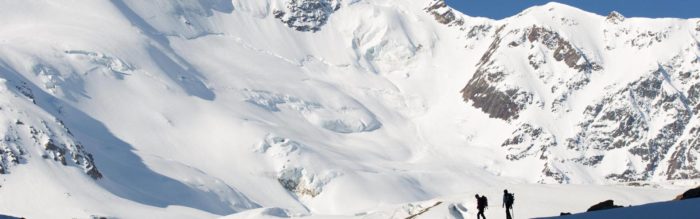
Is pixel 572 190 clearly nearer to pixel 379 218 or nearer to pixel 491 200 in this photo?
pixel 491 200

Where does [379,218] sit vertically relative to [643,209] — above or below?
below

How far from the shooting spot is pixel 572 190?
8412 centimetres

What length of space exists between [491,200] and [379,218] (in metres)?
9.11

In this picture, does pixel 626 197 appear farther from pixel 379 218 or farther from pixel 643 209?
pixel 643 209

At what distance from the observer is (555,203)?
260 ft

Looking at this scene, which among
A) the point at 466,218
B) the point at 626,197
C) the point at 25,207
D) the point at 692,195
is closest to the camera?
the point at 692,195

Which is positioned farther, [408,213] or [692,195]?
[408,213]

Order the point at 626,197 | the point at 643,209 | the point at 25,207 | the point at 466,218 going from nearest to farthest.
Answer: the point at 643,209
the point at 466,218
the point at 626,197
the point at 25,207

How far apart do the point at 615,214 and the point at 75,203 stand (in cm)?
15669

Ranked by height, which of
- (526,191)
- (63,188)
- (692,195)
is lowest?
(63,188)

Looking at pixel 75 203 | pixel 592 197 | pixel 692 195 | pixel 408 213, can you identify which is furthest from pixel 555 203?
pixel 75 203

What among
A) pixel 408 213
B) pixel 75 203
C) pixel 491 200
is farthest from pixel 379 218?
pixel 75 203

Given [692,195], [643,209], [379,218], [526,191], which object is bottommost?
[379,218]

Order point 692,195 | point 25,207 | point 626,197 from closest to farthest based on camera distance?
point 692,195, point 626,197, point 25,207
